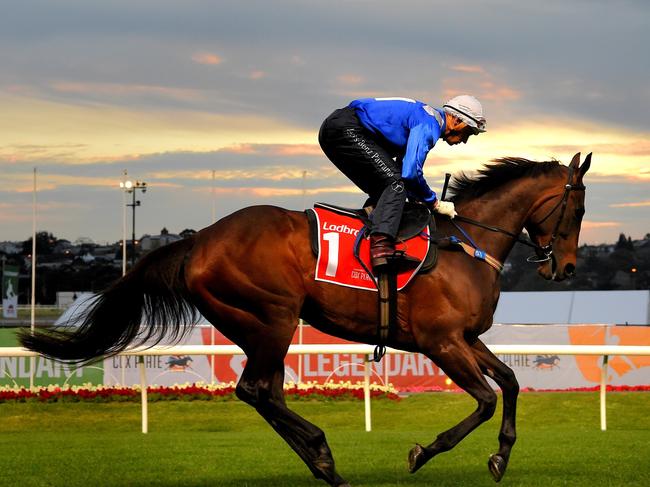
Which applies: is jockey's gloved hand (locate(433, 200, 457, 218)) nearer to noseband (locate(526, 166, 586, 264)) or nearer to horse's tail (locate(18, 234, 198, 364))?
noseband (locate(526, 166, 586, 264))

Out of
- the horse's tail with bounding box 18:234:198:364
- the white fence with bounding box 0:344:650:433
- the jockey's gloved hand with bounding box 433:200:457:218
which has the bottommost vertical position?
the white fence with bounding box 0:344:650:433

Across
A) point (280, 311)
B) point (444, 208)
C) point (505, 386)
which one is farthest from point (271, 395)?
point (444, 208)

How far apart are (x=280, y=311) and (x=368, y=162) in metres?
1.00

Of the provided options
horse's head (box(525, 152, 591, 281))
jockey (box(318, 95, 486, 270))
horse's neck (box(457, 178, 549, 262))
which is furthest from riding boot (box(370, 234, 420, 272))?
horse's head (box(525, 152, 591, 281))

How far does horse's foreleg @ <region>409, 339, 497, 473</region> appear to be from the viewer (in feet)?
18.4

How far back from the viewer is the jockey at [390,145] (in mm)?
5703

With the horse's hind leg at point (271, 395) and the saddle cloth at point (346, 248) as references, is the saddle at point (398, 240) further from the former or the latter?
the horse's hind leg at point (271, 395)

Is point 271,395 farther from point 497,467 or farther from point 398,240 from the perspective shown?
point 497,467

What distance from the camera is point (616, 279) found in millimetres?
61656

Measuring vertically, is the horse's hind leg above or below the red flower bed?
above

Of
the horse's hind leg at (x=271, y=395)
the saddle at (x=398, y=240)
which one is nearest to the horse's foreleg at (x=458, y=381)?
the saddle at (x=398, y=240)

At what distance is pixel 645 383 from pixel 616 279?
4555 centimetres

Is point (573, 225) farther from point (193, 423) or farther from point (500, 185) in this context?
point (193, 423)

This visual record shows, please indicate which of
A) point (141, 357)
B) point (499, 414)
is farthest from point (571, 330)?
point (141, 357)
